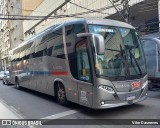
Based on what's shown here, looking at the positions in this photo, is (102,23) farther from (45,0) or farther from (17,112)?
(45,0)

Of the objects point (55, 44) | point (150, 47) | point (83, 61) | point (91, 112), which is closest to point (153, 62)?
point (150, 47)

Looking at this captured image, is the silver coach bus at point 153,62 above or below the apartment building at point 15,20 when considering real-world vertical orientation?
below

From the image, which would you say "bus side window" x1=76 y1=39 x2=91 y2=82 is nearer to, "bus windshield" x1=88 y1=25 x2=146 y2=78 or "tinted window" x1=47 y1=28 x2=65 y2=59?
"bus windshield" x1=88 y1=25 x2=146 y2=78

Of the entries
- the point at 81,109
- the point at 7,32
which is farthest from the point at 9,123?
the point at 7,32

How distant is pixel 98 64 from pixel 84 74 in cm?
71

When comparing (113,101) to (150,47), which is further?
(150,47)

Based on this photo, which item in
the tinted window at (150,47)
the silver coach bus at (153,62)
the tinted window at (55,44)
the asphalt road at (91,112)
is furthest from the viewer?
the tinted window at (150,47)

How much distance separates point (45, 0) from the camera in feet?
142

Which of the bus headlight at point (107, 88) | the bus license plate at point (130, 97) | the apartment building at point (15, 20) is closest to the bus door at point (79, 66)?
the bus headlight at point (107, 88)

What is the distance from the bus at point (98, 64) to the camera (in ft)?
25.5

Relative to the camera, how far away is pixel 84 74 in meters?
8.26

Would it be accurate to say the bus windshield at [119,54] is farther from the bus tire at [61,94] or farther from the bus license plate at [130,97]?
the bus tire at [61,94]

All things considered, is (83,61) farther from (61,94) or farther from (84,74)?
(61,94)

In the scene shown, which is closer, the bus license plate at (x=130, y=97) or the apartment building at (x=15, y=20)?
the bus license plate at (x=130, y=97)
